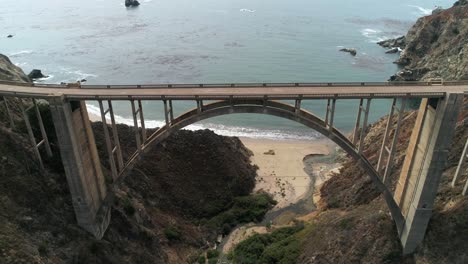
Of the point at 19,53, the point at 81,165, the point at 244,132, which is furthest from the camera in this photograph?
the point at 19,53

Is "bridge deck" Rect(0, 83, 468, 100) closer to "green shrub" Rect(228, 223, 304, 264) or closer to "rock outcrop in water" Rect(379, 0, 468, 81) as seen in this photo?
"green shrub" Rect(228, 223, 304, 264)

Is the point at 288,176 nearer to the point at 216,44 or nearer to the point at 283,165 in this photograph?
the point at 283,165

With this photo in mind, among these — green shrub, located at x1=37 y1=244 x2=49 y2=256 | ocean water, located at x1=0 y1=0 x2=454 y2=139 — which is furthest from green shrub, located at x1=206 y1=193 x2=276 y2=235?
ocean water, located at x1=0 y1=0 x2=454 y2=139

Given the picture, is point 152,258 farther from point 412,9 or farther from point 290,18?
point 412,9

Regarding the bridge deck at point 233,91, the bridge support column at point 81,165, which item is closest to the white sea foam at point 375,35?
the bridge deck at point 233,91

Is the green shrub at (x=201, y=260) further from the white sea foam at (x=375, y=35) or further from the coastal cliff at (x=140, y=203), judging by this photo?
the white sea foam at (x=375, y=35)

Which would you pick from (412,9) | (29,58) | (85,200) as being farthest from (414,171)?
(412,9)

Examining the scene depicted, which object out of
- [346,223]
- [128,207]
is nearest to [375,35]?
[346,223]
